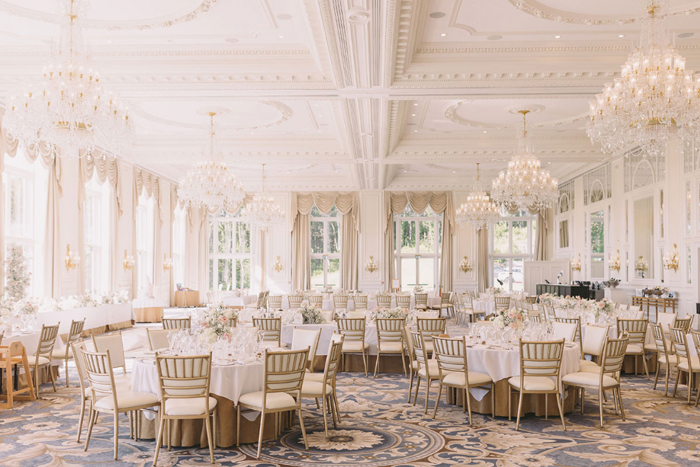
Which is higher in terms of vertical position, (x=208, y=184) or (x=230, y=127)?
(x=230, y=127)

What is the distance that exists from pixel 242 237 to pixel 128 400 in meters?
19.6

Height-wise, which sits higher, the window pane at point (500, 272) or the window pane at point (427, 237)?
the window pane at point (427, 237)

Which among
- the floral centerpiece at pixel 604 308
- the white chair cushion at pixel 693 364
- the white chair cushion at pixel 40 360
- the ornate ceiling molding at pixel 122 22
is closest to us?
the white chair cushion at pixel 693 364

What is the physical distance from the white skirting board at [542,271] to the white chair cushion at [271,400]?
57.6 feet

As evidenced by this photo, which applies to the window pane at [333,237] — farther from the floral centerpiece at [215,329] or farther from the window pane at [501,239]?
the floral centerpiece at [215,329]

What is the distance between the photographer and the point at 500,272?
24047mm

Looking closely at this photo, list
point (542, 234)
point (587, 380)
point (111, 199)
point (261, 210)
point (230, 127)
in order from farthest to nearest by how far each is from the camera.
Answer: point (542, 234)
point (261, 210)
point (111, 199)
point (230, 127)
point (587, 380)

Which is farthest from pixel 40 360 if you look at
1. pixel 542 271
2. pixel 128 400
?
pixel 542 271

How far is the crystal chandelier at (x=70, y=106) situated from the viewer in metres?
6.33

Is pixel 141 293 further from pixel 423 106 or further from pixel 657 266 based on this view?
pixel 657 266

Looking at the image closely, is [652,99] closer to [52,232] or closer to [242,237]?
[52,232]

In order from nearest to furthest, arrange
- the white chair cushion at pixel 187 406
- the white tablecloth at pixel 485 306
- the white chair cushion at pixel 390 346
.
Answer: the white chair cushion at pixel 187 406
the white chair cushion at pixel 390 346
the white tablecloth at pixel 485 306

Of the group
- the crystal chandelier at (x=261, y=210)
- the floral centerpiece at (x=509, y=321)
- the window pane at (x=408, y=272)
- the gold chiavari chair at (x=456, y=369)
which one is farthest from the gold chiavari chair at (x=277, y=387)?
the window pane at (x=408, y=272)

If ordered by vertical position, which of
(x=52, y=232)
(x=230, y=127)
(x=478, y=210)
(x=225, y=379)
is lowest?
(x=225, y=379)
